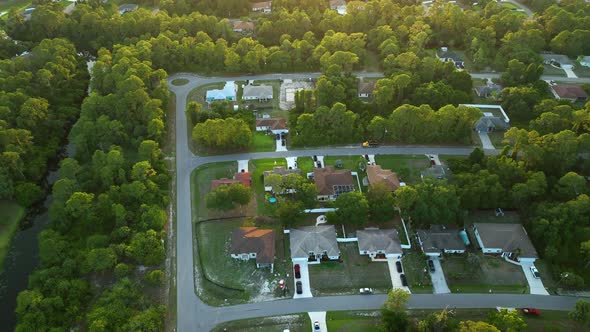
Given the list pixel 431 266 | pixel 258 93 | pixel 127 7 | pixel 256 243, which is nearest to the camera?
pixel 431 266

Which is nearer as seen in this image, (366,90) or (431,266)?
(431,266)

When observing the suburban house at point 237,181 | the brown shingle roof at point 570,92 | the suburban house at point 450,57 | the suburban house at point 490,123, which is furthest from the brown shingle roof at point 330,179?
the brown shingle roof at point 570,92

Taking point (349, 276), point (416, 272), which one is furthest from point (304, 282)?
point (416, 272)

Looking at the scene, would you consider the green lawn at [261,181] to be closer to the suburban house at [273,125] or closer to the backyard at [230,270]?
the backyard at [230,270]

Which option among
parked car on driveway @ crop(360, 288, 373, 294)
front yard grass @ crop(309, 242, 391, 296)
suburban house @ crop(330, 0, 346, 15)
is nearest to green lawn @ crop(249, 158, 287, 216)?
front yard grass @ crop(309, 242, 391, 296)

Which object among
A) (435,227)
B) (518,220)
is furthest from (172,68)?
(518,220)

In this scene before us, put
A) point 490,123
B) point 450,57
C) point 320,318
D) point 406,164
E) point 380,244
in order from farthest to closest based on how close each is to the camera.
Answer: point 450,57, point 490,123, point 406,164, point 380,244, point 320,318

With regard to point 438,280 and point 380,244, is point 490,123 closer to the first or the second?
point 438,280
